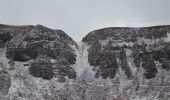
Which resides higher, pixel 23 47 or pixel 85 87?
pixel 23 47

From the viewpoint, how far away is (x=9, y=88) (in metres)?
115

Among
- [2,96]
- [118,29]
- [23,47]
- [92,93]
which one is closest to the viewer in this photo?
[2,96]

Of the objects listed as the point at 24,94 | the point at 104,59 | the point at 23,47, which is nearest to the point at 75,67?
the point at 104,59

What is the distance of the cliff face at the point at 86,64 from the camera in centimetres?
11844

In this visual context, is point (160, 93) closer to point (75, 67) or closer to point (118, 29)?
point (75, 67)

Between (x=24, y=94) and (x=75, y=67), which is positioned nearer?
(x=24, y=94)

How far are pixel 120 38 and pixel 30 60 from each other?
3437cm

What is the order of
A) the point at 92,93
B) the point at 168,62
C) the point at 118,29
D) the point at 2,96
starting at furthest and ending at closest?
the point at 118,29 < the point at 168,62 < the point at 92,93 < the point at 2,96

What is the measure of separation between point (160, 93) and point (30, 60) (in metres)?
46.4

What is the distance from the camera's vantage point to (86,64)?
140500mm

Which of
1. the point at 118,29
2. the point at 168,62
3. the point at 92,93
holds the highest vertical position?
the point at 118,29

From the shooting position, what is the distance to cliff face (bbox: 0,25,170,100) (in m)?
118

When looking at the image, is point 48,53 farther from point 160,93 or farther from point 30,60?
point 160,93

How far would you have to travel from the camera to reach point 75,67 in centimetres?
13938
